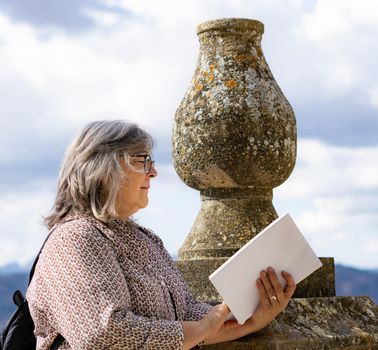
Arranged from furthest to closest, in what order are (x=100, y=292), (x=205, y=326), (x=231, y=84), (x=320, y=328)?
(x=231, y=84)
(x=320, y=328)
(x=205, y=326)
(x=100, y=292)

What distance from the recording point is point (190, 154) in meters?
5.54

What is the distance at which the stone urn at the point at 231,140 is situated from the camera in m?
5.43

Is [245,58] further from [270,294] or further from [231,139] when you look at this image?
[270,294]

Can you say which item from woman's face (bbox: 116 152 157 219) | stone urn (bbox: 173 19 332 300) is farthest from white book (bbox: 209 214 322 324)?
stone urn (bbox: 173 19 332 300)

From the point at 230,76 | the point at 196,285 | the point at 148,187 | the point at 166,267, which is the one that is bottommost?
the point at 196,285

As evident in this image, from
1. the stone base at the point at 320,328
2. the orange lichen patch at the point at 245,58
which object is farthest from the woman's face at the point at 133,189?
the orange lichen patch at the point at 245,58

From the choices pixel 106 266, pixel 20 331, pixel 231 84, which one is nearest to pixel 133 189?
pixel 106 266

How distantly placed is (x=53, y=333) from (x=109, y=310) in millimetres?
310

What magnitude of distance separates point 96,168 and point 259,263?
2.72ft

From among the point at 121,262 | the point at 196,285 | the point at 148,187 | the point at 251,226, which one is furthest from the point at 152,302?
the point at 251,226

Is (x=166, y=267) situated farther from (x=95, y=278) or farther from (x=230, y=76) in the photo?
(x=230, y=76)

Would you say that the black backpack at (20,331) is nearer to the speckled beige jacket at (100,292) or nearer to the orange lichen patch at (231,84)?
the speckled beige jacket at (100,292)

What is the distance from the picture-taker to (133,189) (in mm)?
3748

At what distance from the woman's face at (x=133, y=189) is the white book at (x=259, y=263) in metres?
0.43
